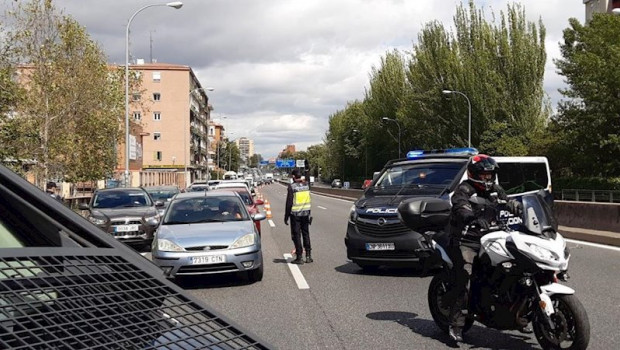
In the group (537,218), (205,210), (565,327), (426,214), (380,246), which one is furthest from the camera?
(205,210)

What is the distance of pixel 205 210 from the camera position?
10.9 metres

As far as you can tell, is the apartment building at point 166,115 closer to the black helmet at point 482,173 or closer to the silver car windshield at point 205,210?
the silver car windshield at point 205,210

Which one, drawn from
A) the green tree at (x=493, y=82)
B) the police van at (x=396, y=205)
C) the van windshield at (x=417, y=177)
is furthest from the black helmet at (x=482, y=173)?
the green tree at (x=493, y=82)

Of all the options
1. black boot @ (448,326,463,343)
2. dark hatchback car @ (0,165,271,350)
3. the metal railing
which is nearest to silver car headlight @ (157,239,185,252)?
black boot @ (448,326,463,343)

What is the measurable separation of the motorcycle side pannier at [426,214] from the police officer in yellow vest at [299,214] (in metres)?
5.59

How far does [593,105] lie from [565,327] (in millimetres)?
40955

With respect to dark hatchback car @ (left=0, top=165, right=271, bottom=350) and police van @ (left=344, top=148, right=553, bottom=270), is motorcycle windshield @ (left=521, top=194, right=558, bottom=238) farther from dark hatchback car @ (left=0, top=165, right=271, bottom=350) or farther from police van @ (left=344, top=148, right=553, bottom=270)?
dark hatchback car @ (left=0, top=165, right=271, bottom=350)

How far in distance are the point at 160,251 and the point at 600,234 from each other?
11025mm

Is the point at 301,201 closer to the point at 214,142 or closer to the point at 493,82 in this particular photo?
the point at 493,82

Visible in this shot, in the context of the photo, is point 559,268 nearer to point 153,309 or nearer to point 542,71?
point 153,309

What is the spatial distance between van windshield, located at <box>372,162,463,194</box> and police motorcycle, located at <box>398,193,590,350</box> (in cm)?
470

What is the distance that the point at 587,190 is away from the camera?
41.1 meters

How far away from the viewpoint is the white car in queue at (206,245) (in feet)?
29.9

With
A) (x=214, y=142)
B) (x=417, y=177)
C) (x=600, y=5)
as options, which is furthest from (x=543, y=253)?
(x=214, y=142)
